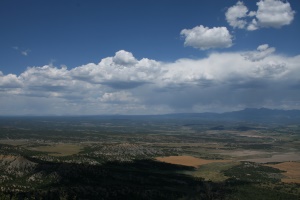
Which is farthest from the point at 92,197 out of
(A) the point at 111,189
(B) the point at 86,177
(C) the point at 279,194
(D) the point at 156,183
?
Answer: (C) the point at 279,194

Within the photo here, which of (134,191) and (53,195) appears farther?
(134,191)

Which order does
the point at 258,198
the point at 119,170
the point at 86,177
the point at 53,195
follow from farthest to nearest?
the point at 119,170
the point at 86,177
the point at 258,198
the point at 53,195

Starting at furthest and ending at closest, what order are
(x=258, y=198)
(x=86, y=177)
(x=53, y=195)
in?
(x=86, y=177) → (x=258, y=198) → (x=53, y=195)

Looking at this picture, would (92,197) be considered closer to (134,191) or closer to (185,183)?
(134,191)

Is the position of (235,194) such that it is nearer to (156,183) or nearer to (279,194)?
(279,194)

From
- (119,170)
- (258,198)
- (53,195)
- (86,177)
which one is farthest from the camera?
(119,170)

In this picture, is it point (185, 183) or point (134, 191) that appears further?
point (185, 183)

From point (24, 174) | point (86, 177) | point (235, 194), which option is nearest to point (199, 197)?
point (235, 194)

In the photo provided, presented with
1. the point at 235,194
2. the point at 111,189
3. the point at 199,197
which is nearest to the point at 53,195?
the point at 111,189
